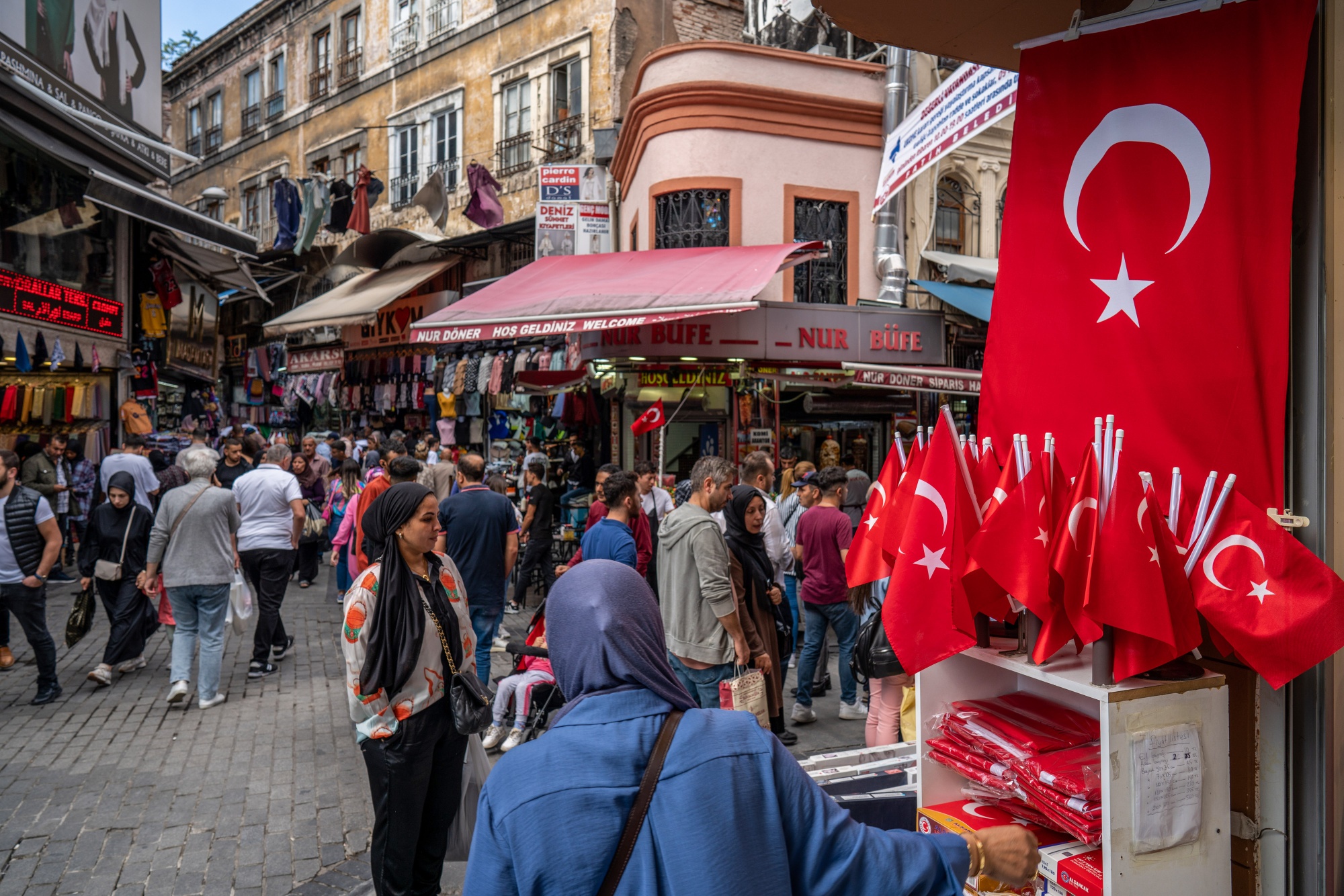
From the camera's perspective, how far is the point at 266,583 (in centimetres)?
796

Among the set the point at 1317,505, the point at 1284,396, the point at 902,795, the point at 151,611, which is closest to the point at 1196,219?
the point at 1284,396

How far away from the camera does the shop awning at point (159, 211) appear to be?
11141 millimetres

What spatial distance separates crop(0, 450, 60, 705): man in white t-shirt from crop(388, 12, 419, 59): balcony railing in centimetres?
1656

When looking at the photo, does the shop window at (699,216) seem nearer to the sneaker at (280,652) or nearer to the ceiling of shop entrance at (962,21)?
the sneaker at (280,652)

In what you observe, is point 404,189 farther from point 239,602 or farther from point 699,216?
point 239,602

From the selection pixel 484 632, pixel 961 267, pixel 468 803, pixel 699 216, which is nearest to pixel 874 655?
pixel 468 803

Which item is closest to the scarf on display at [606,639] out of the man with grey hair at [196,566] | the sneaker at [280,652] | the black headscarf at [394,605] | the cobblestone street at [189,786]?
the black headscarf at [394,605]

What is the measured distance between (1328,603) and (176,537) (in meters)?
7.05

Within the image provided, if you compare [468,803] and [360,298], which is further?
[360,298]

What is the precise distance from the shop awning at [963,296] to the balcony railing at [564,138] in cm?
705

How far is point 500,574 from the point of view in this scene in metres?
6.98

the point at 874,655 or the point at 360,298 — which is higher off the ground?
the point at 360,298

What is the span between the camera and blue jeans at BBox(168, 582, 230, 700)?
23.0 ft

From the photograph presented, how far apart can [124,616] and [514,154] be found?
13.0m
